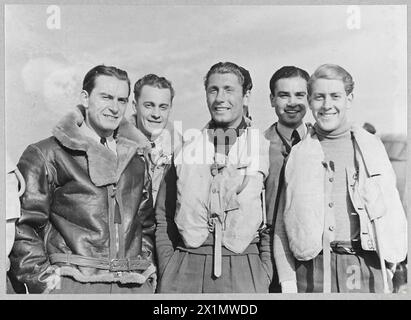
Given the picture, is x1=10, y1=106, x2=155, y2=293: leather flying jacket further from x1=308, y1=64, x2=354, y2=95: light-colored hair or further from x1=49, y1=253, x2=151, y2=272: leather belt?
x1=308, y1=64, x2=354, y2=95: light-colored hair

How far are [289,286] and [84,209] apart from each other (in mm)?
1298

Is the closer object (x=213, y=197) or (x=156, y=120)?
(x=213, y=197)

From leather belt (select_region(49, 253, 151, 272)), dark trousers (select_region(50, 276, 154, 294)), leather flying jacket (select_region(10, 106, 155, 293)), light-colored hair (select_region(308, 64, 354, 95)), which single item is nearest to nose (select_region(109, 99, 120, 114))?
leather flying jacket (select_region(10, 106, 155, 293))

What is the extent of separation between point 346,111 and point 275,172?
1.84ft

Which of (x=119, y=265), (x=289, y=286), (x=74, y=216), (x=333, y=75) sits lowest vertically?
(x=289, y=286)

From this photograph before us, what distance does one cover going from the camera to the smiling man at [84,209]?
5703 mm

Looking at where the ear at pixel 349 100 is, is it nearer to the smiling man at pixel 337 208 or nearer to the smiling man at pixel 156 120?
the smiling man at pixel 337 208

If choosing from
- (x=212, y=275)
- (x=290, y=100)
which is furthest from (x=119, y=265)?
(x=290, y=100)

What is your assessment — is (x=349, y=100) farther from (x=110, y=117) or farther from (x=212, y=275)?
(x=110, y=117)

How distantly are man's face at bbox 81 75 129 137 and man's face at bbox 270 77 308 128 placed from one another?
91 centimetres

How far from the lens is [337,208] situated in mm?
5727

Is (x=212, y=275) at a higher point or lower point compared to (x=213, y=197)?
lower

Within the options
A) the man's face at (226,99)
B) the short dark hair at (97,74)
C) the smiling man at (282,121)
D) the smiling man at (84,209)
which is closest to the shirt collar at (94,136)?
the smiling man at (84,209)

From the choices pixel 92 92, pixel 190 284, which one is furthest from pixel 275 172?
pixel 92 92
